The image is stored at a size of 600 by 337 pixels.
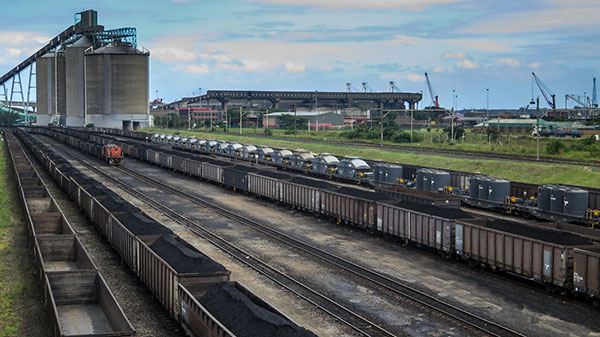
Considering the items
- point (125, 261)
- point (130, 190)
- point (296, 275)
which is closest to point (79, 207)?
point (130, 190)

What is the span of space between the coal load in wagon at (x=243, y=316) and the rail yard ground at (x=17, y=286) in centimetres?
649

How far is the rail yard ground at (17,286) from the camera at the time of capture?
21812mm

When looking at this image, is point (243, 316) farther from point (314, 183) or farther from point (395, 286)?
point (314, 183)

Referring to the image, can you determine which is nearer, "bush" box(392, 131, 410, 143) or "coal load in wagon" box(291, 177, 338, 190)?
"coal load in wagon" box(291, 177, 338, 190)

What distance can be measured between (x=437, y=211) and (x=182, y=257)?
50.3 ft

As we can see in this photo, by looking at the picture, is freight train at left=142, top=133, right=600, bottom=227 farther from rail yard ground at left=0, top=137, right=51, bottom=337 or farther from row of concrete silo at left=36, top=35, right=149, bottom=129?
row of concrete silo at left=36, top=35, right=149, bottom=129

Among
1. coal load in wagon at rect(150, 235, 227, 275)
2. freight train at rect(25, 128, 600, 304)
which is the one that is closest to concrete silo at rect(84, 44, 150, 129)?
freight train at rect(25, 128, 600, 304)

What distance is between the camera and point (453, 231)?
101ft

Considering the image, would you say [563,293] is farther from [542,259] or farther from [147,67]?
[147,67]

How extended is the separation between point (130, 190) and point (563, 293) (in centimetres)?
4157

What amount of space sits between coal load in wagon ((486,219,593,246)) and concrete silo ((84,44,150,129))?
167 meters

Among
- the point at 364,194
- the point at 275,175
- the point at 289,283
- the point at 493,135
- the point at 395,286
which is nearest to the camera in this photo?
the point at 395,286

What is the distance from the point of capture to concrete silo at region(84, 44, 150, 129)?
184m

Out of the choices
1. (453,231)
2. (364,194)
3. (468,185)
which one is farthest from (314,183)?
(453,231)
